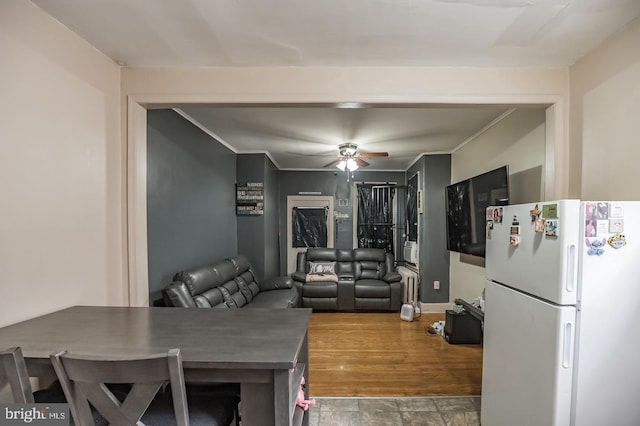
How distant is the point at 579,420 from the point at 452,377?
1.42 meters

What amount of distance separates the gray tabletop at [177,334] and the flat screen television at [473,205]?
229 cm

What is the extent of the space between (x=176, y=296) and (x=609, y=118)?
10.4ft

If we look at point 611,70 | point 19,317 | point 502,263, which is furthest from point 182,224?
point 611,70

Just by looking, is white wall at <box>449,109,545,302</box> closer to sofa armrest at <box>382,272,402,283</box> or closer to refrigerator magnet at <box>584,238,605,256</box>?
sofa armrest at <box>382,272,402,283</box>

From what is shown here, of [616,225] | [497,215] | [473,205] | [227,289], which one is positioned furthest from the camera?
[227,289]

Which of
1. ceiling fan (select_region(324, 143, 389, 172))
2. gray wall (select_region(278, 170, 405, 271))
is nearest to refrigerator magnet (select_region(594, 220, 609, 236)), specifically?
ceiling fan (select_region(324, 143, 389, 172))

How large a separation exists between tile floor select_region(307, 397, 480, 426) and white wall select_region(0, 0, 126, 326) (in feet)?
5.64

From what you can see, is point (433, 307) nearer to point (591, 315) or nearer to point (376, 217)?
point (376, 217)

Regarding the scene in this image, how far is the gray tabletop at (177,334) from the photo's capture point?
0.98m

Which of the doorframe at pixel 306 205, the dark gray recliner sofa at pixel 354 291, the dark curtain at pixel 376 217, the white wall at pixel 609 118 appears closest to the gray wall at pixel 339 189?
the doorframe at pixel 306 205

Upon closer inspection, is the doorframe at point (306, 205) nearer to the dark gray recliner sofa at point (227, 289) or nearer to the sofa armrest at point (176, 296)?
the dark gray recliner sofa at point (227, 289)

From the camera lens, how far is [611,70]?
1.52 meters

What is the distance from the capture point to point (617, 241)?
4.23 feet

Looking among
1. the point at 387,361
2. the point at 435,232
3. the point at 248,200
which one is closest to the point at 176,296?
the point at 387,361
